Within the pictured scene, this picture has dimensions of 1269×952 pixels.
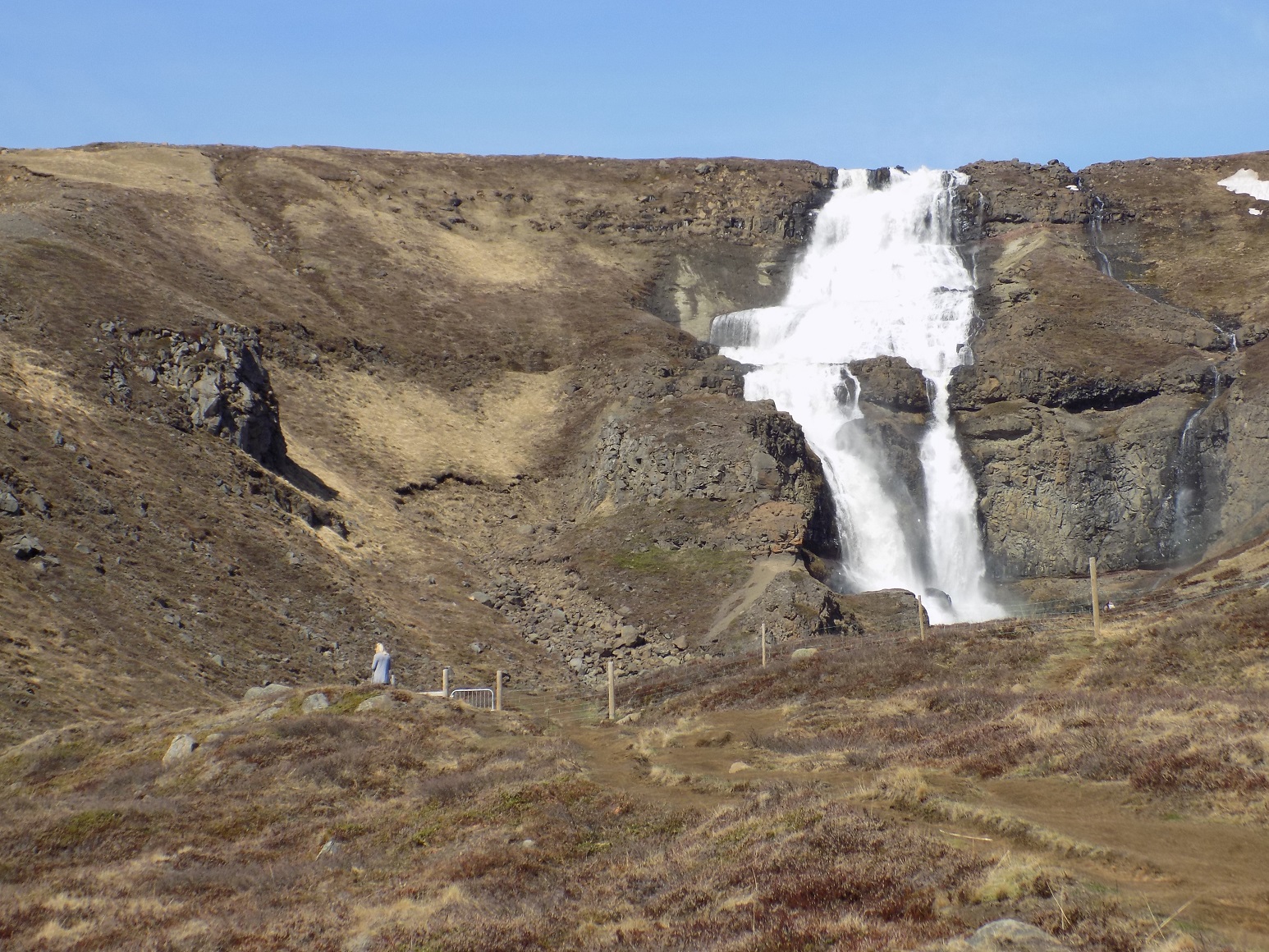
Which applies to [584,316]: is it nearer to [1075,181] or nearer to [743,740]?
[1075,181]

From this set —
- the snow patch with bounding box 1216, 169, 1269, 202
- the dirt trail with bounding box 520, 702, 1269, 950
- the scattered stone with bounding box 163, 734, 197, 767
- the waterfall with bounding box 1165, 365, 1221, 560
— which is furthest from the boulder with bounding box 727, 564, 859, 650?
the snow patch with bounding box 1216, 169, 1269, 202

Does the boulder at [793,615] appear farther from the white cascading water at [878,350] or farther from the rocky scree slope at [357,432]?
the white cascading water at [878,350]

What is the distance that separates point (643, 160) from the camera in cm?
9806

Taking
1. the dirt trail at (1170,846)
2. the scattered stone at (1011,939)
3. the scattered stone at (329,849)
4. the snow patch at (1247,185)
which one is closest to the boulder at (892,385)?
the snow patch at (1247,185)

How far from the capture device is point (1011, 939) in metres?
9.11

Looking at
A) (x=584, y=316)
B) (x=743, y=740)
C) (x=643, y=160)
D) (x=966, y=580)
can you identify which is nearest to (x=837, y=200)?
(x=643, y=160)

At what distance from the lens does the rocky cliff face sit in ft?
189

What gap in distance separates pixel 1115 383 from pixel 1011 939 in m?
60.0

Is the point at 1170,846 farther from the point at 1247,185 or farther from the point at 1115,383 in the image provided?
the point at 1247,185

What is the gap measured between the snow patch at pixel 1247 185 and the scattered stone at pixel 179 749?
8623 cm

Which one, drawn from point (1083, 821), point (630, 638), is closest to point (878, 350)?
point (630, 638)

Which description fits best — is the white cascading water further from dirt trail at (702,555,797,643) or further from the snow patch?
the snow patch

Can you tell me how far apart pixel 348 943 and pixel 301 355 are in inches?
2129

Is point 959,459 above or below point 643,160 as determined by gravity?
below
